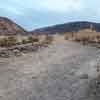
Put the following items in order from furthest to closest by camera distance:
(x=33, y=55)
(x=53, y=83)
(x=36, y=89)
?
1. (x=33, y=55)
2. (x=53, y=83)
3. (x=36, y=89)

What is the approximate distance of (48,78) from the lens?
14312mm

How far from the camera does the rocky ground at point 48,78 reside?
11898 millimetres

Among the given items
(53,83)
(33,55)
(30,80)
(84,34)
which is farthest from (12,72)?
(84,34)

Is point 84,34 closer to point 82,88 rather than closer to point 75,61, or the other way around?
point 75,61

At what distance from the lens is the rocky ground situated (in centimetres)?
1190

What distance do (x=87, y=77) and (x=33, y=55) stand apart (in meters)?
8.28

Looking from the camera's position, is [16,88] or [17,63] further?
[17,63]

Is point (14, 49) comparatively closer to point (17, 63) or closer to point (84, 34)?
point (17, 63)

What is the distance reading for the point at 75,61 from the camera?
18922mm

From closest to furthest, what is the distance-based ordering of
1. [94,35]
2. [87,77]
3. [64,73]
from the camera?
1. [87,77]
2. [64,73]
3. [94,35]

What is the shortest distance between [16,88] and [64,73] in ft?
10.6

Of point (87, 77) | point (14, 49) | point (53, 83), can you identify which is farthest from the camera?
point (14, 49)

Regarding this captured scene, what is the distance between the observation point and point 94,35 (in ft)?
126

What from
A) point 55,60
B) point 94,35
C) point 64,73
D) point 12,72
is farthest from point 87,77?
point 94,35
